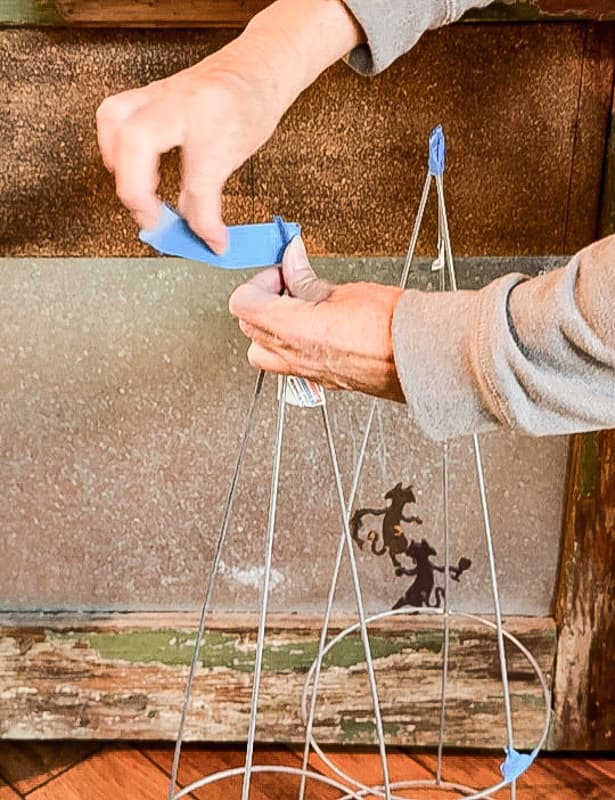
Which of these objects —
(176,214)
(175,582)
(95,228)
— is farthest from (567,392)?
(175,582)

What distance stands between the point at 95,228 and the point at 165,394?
0.20 meters

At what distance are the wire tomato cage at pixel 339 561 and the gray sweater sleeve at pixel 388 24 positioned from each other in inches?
2.9

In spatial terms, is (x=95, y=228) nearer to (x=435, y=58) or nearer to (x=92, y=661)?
(x=435, y=58)

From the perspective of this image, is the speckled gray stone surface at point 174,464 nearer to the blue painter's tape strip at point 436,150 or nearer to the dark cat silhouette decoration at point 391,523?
the dark cat silhouette decoration at point 391,523

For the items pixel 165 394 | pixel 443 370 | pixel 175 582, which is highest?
pixel 443 370

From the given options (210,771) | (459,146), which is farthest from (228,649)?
(459,146)

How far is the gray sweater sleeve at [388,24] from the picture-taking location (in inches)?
27.0

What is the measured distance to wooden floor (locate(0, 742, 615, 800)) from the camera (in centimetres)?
115

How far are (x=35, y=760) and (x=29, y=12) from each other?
2.81ft

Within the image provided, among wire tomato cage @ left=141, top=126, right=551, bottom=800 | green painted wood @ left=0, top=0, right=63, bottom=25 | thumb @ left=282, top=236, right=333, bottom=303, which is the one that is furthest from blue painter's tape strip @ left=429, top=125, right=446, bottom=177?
green painted wood @ left=0, top=0, right=63, bottom=25

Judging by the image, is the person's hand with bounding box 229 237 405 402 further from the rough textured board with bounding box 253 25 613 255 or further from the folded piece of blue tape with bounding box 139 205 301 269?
the rough textured board with bounding box 253 25 613 255

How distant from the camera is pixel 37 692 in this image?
119cm

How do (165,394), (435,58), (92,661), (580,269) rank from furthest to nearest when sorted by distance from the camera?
(92,661) < (165,394) < (435,58) < (580,269)

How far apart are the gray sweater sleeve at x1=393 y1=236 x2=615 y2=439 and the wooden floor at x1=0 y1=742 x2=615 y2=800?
0.71m
